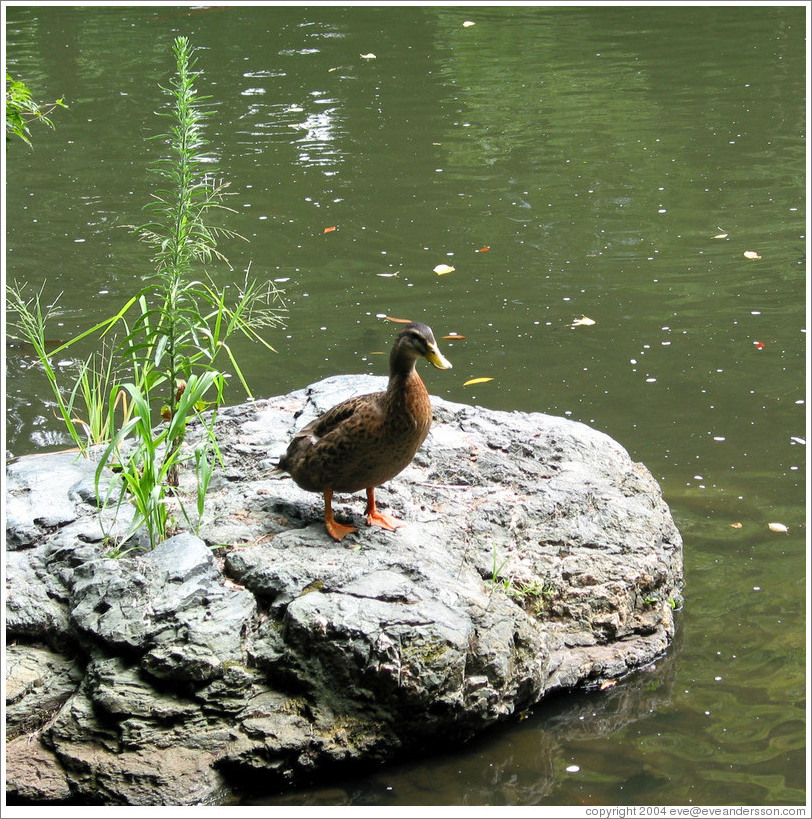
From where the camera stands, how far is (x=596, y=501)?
182 inches

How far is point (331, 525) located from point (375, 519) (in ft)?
0.72

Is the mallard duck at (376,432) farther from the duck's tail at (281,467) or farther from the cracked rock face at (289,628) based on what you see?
the cracked rock face at (289,628)

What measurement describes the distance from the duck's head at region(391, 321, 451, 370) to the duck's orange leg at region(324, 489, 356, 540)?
0.62 m

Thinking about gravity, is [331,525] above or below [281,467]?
below

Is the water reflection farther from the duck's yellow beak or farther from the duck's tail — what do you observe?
the duck's yellow beak

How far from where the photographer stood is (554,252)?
8375mm

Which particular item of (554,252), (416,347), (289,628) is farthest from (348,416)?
(554,252)

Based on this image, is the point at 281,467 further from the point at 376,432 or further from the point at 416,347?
the point at 416,347

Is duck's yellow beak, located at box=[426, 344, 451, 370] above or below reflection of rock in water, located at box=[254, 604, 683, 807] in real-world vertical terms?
above

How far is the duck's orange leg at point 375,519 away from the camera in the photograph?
4234mm

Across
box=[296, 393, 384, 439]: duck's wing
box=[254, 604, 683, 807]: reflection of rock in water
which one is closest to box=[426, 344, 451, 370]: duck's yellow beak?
box=[296, 393, 384, 439]: duck's wing

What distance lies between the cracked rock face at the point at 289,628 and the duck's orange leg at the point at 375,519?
5cm

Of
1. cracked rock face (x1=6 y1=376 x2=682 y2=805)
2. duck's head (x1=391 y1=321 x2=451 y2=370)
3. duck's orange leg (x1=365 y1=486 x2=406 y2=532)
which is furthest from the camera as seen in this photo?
duck's orange leg (x1=365 y1=486 x2=406 y2=532)

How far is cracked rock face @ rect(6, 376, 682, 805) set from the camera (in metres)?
3.52
